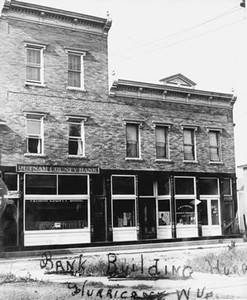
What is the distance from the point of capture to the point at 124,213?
2055 cm

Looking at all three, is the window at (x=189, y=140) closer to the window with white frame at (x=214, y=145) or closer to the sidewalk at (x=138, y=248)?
the window with white frame at (x=214, y=145)

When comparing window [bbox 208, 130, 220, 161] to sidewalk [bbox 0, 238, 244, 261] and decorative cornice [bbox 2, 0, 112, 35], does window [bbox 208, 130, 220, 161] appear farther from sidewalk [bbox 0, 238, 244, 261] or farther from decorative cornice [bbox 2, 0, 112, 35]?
decorative cornice [bbox 2, 0, 112, 35]

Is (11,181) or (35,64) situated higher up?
(35,64)

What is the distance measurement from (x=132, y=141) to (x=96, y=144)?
147 inches

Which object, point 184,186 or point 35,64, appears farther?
point 184,186

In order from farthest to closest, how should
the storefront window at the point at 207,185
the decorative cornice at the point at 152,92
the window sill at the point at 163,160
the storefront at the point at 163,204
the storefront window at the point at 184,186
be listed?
the storefront window at the point at 184,186 → the storefront window at the point at 207,185 → the storefront at the point at 163,204 → the decorative cornice at the point at 152,92 → the window sill at the point at 163,160

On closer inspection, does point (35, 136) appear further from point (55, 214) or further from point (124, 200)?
point (124, 200)

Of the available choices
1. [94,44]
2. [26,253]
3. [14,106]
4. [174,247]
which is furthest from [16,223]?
[174,247]

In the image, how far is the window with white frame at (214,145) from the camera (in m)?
17.5

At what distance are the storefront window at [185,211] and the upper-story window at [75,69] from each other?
26.0 feet

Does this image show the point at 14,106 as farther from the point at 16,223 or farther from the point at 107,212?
the point at 107,212

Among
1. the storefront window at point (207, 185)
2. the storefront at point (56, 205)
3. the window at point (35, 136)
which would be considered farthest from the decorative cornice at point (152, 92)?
the window at point (35, 136)

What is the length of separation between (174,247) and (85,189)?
425cm

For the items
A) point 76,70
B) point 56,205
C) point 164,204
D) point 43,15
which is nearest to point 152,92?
point 164,204
